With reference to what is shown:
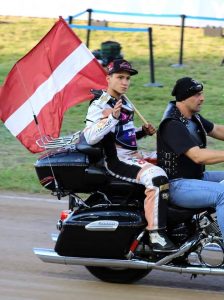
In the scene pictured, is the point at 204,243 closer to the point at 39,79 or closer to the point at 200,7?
the point at 39,79

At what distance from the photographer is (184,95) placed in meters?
6.84

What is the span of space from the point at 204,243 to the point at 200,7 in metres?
16.2

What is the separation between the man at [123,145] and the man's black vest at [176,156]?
0.37ft

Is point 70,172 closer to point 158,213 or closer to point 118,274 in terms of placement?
point 158,213

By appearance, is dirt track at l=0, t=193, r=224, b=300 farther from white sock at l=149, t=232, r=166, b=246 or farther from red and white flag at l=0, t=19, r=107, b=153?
red and white flag at l=0, t=19, r=107, b=153

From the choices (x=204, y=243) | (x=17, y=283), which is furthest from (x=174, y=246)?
(x=17, y=283)

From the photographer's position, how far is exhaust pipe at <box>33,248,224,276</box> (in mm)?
6707

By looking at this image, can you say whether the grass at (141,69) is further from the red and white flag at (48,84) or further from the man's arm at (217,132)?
the man's arm at (217,132)

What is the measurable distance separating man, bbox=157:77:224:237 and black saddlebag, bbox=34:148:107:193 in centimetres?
48

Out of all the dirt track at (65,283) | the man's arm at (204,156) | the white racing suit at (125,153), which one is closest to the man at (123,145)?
the white racing suit at (125,153)

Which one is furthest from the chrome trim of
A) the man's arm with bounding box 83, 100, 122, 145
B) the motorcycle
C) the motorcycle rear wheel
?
the man's arm with bounding box 83, 100, 122, 145

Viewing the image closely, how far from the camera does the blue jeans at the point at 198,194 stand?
6.66 meters

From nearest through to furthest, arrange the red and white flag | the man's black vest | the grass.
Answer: the man's black vest < the red and white flag < the grass

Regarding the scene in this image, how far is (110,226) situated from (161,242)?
0.40 metres
